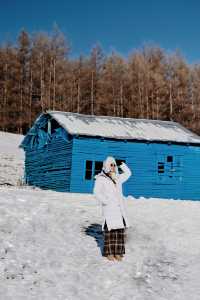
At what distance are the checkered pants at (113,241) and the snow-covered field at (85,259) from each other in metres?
0.24

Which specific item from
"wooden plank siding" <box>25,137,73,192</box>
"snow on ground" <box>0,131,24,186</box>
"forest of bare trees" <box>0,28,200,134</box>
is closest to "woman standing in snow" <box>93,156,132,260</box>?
"wooden plank siding" <box>25,137,73,192</box>

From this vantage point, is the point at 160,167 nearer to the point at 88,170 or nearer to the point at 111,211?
the point at 88,170

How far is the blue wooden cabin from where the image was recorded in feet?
74.2

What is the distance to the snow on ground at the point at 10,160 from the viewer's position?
2983 cm

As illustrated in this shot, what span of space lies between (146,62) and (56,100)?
12.3m

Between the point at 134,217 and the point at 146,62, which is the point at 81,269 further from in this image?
the point at 146,62

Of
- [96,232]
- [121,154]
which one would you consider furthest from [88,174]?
[96,232]

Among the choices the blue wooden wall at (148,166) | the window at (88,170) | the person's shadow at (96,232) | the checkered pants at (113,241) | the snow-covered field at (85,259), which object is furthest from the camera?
the window at (88,170)

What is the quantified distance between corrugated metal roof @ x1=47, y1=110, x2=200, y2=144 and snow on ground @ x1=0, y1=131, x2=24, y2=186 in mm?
5731

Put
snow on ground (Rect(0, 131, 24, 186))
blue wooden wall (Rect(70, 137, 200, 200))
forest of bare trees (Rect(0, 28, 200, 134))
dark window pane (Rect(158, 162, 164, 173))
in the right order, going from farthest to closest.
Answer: forest of bare trees (Rect(0, 28, 200, 134)), snow on ground (Rect(0, 131, 24, 186)), dark window pane (Rect(158, 162, 164, 173)), blue wooden wall (Rect(70, 137, 200, 200))

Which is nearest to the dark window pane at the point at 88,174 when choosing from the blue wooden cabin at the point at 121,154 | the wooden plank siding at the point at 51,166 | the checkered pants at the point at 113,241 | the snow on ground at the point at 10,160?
the blue wooden cabin at the point at 121,154

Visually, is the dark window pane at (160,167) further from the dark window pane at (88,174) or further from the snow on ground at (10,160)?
the snow on ground at (10,160)

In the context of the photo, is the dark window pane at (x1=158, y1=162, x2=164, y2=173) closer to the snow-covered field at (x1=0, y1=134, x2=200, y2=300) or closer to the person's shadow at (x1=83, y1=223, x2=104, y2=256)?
the snow-covered field at (x1=0, y1=134, x2=200, y2=300)

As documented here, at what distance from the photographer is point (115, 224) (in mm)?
8680
